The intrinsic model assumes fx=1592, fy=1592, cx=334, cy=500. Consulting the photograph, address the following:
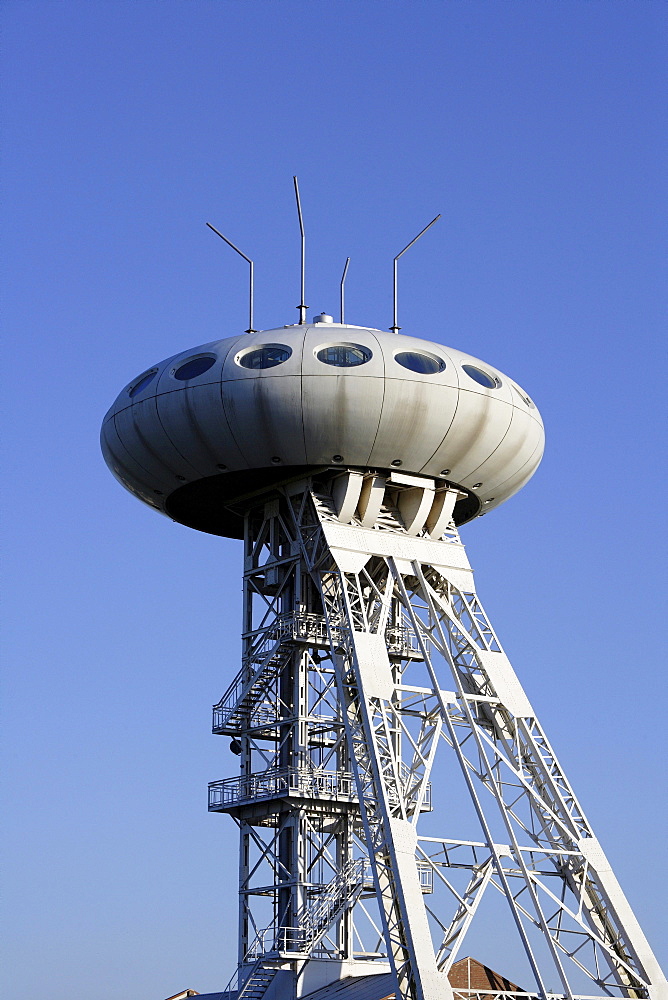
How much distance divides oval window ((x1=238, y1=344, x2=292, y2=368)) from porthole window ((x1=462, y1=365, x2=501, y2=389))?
499cm

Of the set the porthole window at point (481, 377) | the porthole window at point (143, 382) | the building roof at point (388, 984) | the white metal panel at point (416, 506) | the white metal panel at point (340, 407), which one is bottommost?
the building roof at point (388, 984)

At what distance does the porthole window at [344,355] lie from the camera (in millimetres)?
40906

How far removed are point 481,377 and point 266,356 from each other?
5.96 meters

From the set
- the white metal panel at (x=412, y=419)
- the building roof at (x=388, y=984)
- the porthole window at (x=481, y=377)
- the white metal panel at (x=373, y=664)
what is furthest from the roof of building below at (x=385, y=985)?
the porthole window at (x=481, y=377)

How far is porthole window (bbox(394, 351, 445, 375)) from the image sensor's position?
41344 millimetres

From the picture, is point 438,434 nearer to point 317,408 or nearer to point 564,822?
point 317,408

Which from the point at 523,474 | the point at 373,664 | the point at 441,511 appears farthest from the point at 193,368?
the point at 523,474

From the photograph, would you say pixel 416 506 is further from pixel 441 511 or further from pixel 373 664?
pixel 373 664

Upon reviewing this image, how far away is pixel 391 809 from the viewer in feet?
123

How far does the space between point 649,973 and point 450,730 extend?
740 cm

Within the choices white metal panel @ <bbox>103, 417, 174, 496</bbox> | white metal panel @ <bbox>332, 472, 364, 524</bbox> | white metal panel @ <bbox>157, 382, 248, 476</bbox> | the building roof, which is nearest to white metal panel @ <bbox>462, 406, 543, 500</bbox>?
white metal panel @ <bbox>332, 472, 364, 524</bbox>

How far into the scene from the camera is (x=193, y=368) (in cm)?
4188

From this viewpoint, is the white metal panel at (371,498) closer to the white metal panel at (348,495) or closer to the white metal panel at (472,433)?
the white metal panel at (348,495)

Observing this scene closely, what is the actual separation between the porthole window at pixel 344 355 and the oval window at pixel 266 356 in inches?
35.8
